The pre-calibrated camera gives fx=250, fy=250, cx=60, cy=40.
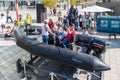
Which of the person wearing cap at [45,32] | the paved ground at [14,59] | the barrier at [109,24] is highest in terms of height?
the person wearing cap at [45,32]

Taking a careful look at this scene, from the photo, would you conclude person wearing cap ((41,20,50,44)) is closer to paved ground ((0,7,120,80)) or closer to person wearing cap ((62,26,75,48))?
person wearing cap ((62,26,75,48))

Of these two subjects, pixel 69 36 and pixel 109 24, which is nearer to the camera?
pixel 69 36

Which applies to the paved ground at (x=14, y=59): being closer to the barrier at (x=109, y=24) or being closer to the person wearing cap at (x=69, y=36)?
the person wearing cap at (x=69, y=36)

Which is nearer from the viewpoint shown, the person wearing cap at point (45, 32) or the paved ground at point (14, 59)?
the paved ground at point (14, 59)

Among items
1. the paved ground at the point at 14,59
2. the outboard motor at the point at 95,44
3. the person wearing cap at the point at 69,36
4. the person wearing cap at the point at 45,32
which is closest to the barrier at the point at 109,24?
the paved ground at the point at 14,59

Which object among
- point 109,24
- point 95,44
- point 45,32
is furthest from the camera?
point 109,24

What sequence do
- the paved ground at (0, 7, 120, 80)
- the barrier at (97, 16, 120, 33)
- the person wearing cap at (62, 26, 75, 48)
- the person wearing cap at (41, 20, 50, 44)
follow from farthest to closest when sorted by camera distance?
1. the barrier at (97, 16, 120, 33)
2. the person wearing cap at (41, 20, 50, 44)
3. the person wearing cap at (62, 26, 75, 48)
4. the paved ground at (0, 7, 120, 80)

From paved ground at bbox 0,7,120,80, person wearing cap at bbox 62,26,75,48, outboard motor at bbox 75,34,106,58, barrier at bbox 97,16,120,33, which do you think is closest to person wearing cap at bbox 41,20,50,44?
person wearing cap at bbox 62,26,75,48

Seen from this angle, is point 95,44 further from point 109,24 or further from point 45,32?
point 109,24

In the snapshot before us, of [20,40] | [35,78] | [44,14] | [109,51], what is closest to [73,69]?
[35,78]

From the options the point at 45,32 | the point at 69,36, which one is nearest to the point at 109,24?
the point at 69,36

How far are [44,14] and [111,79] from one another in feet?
53.7

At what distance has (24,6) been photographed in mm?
52938

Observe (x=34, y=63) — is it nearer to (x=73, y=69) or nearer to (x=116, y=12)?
(x=73, y=69)
